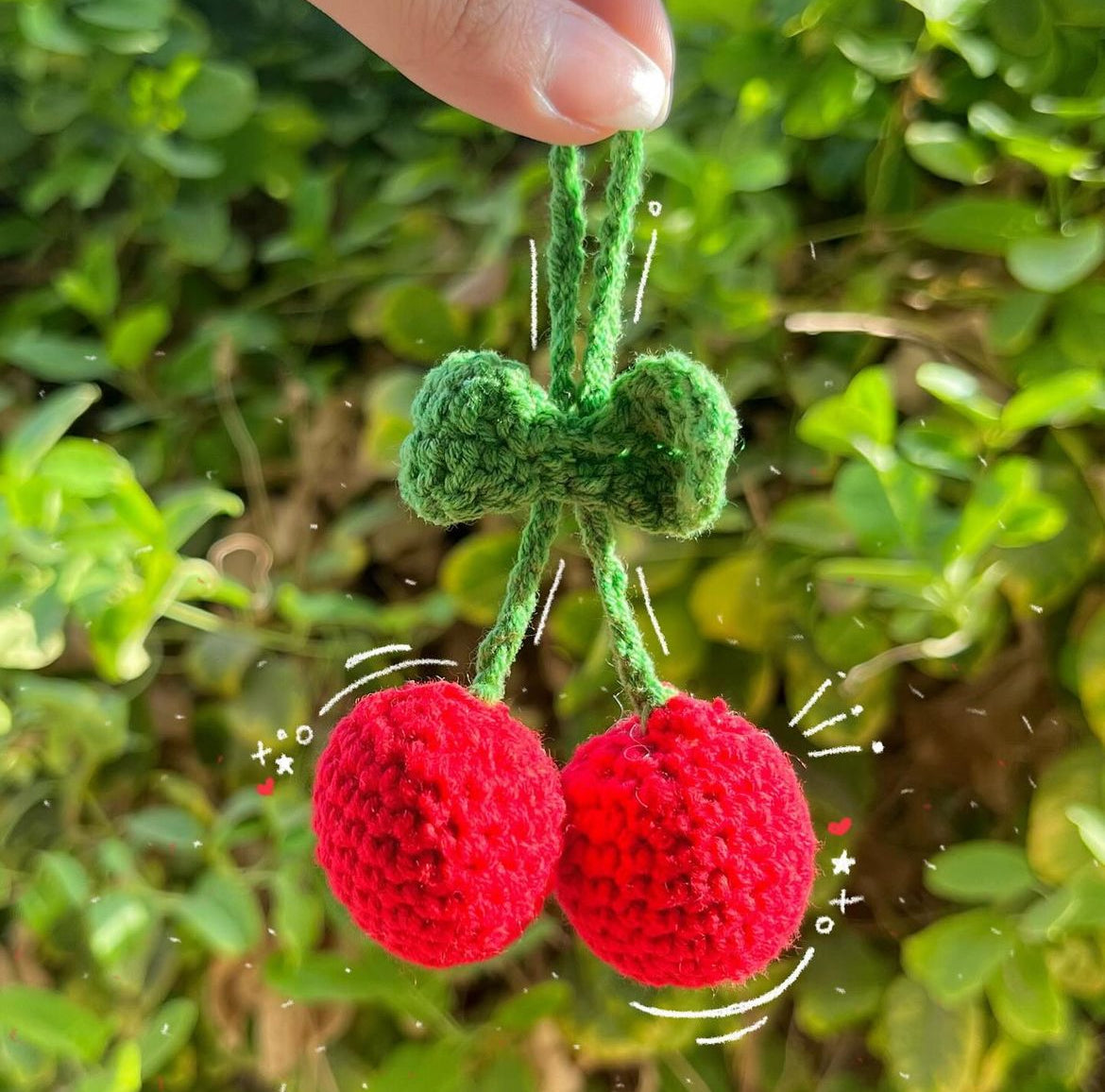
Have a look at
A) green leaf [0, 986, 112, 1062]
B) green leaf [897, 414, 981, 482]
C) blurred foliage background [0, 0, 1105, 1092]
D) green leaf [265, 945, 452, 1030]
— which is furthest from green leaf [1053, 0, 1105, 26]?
green leaf [0, 986, 112, 1062]

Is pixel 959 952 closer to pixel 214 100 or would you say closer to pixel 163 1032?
pixel 163 1032

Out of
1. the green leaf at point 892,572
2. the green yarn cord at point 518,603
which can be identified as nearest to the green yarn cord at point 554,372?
the green yarn cord at point 518,603

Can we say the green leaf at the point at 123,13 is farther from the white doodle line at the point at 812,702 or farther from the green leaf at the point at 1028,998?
the green leaf at the point at 1028,998

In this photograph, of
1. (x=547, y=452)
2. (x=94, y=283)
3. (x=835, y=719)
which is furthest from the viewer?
(x=94, y=283)

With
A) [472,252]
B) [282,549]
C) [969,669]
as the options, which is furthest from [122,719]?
[969,669]

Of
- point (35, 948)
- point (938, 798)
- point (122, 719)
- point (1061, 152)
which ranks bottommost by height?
point (35, 948)

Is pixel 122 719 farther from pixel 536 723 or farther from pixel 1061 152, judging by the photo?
pixel 1061 152

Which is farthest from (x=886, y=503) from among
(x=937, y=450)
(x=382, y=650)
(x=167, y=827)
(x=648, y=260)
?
(x=167, y=827)

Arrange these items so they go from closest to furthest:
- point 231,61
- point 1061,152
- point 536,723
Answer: point 1061,152 < point 536,723 < point 231,61
